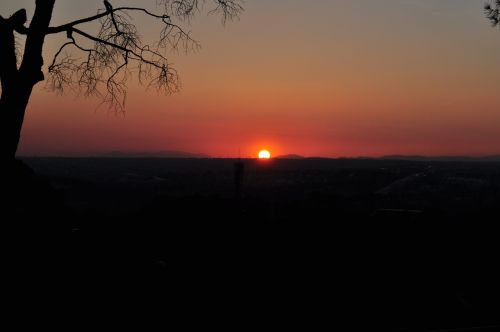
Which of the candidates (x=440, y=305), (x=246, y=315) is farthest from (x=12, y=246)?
(x=440, y=305)

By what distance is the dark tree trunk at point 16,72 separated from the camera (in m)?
9.62

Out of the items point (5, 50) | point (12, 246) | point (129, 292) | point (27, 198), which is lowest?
point (129, 292)

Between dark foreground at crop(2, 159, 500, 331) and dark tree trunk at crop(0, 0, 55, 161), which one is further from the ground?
dark tree trunk at crop(0, 0, 55, 161)

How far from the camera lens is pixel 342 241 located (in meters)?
15.3

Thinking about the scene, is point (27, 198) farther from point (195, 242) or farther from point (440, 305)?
point (440, 305)

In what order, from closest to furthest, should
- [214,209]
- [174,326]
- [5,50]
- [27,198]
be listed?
[174,326] < [5,50] < [27,198] < [214,209]

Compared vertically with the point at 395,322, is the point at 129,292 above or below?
above

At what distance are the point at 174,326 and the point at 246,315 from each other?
5.02 feet

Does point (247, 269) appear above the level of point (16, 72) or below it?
below

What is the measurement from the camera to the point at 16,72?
32.5 feet

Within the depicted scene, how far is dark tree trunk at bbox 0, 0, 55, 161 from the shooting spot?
962cm

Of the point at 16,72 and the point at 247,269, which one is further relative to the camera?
the point at 247,269

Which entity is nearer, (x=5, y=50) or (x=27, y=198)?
(x=5, y=50)

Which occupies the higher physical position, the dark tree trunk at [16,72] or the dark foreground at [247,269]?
the dark tree trunk at [16,72]
